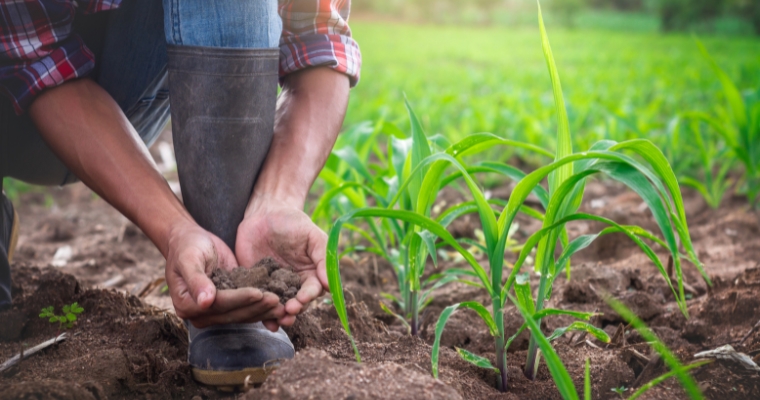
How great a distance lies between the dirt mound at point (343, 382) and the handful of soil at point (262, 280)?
0.13m

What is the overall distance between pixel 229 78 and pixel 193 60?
2.8 inches

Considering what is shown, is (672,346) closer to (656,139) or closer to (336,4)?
(336,4)

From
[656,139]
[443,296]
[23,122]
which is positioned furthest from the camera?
[656,139]

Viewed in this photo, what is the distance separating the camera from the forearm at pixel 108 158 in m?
1.07

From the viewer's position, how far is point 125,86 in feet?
4.45

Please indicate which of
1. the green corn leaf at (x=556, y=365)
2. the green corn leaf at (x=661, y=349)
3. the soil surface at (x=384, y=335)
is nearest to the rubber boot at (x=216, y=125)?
the soil surface at (x=384, y=335)

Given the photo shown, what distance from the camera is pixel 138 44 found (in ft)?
4.26

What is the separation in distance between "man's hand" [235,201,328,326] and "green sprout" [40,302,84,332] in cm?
38

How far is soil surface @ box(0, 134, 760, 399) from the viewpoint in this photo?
870 mm

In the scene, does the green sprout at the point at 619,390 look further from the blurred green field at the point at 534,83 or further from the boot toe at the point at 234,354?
the blurred green field at the point at 534,83

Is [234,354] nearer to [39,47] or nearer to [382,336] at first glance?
[382,336]

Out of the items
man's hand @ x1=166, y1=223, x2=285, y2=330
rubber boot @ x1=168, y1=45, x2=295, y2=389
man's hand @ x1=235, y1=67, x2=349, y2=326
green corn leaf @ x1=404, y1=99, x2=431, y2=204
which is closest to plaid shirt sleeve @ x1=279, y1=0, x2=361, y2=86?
man's hand @ x1=235, y1=67, x2=349, y2=326

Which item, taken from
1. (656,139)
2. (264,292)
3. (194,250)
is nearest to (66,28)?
(194,250)

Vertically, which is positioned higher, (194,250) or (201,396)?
(194,250)
